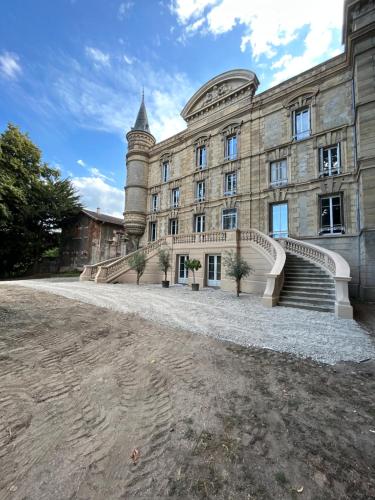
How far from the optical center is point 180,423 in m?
2.12

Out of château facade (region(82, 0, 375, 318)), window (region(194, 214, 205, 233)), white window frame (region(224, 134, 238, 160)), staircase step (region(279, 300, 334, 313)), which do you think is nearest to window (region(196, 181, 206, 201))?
château facade (region(82, 0, 375, 318))

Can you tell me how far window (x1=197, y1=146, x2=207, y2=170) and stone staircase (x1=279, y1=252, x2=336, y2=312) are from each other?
1080 cm

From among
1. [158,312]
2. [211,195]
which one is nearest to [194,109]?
[211,195]

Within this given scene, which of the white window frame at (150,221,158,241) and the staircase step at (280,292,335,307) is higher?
the white window frame at (150,221,158,241)

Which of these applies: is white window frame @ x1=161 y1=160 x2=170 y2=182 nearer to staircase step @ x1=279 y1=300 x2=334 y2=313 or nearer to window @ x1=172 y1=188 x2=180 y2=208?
window @ x1=172 y1=188 x2=180 y2=208

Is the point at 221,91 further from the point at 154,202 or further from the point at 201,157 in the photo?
the point at 154,202

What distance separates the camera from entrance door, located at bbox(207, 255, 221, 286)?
1274 cm

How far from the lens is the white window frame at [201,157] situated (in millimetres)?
17203

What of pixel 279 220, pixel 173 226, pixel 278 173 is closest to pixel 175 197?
pixel 173 226

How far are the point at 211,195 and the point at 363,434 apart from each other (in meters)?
15.4

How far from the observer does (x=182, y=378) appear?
9.53ft

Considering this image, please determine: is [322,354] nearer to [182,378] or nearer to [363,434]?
[363,434]

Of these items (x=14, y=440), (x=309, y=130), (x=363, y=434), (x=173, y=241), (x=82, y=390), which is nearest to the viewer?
(x=14, y=440)

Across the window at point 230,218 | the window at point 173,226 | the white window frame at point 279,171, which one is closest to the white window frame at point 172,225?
the window at point 173,226
